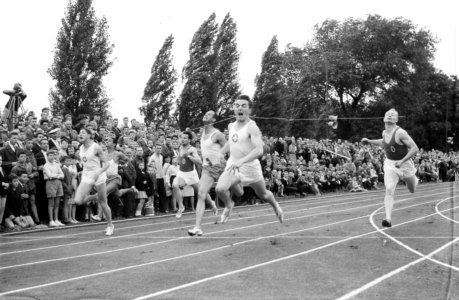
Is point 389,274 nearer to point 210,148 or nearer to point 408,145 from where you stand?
point 408,145

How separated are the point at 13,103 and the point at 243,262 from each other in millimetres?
12507

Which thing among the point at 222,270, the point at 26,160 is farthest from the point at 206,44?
the point at 222,270

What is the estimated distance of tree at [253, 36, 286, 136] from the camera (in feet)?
145

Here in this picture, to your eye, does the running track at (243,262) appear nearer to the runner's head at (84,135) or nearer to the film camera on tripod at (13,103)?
the runner's head at (84,135)

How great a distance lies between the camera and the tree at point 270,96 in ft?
145

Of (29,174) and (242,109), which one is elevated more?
(242,109)

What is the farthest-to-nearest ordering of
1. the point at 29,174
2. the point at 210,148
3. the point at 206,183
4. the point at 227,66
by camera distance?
the point at 227,66 < the point at 29,174 < the point at 210,148 < the point at 206,183

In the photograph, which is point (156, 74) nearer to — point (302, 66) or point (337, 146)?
point (337, 146)

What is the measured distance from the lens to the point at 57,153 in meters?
16.2

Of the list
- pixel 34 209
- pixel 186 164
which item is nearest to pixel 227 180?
pixel 186 164

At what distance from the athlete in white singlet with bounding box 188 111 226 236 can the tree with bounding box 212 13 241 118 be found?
26338mm

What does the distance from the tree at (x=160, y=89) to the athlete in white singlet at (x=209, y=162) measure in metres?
21.3

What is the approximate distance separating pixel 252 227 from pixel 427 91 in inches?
2191

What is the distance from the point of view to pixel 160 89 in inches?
1383
